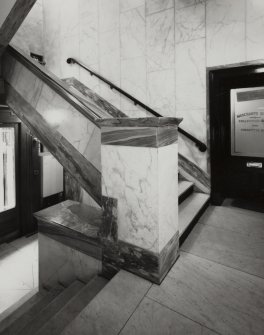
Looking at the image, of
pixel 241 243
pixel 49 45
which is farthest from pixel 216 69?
pixel 49 45

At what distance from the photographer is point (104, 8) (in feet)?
13.8

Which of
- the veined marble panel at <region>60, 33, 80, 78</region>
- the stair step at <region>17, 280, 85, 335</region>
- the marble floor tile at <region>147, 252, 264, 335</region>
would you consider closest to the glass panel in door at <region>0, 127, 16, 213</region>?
the veined marble panel at <region>60, 33, 80, 78</region>

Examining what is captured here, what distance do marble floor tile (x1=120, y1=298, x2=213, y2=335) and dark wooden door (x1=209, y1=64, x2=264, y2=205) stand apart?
2.16 metres

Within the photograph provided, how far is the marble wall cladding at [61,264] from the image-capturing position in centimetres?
213

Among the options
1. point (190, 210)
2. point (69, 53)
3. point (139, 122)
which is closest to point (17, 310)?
point (190, 210)

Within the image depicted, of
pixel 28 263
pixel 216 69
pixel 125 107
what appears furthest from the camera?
pixel 125 107

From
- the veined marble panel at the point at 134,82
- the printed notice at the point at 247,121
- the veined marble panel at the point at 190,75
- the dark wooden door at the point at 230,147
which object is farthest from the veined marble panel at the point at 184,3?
the printed notice at the point at 247,121

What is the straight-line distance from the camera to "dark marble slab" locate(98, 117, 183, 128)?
5.21 feet

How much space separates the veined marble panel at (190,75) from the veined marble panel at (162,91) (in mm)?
92

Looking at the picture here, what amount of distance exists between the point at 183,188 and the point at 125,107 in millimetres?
1770

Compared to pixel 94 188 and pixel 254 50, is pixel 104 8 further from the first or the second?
pixel 94 188

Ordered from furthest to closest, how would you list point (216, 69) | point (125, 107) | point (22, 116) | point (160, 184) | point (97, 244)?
point (125, 107), point (216, 69), point (22, 116), point (97, 244), point (160, 184)

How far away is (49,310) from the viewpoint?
1.96m

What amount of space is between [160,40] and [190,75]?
0.76 meters
